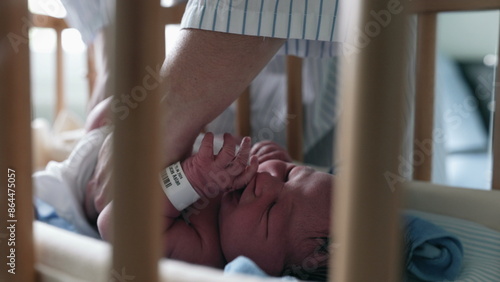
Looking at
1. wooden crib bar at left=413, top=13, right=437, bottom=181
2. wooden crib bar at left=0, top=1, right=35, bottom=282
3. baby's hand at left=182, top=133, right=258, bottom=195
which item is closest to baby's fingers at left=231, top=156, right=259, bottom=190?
baby's hand at left=182, top=133, right=258, bottom=195

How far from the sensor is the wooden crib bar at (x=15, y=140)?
18.1 inches

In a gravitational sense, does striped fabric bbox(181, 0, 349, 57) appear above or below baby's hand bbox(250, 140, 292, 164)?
above

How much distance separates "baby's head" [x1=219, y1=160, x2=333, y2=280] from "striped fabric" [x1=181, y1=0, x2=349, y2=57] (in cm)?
20

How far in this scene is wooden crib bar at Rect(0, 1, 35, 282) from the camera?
0.46 metres

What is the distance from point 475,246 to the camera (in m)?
0.68

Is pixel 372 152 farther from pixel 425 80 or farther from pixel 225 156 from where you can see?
pixel 425 80

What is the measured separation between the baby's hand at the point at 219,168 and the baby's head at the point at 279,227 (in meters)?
0.02

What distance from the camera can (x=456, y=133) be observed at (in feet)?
7.22

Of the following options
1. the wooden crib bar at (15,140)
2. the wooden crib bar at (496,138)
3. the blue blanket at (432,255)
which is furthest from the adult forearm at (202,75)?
the wooden crib bar at (496,138)

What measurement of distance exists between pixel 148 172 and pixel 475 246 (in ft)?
1.76

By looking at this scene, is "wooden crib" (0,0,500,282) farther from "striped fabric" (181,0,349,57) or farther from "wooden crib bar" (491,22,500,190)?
"wooden crib bar" (491,22,500,190)

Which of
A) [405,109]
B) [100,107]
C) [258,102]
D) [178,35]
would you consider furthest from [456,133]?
[405,109]

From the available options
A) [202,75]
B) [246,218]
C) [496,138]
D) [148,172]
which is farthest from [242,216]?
[496,138]

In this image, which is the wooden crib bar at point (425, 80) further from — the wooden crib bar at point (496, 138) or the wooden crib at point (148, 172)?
the wooden crib at point (148, 172)
